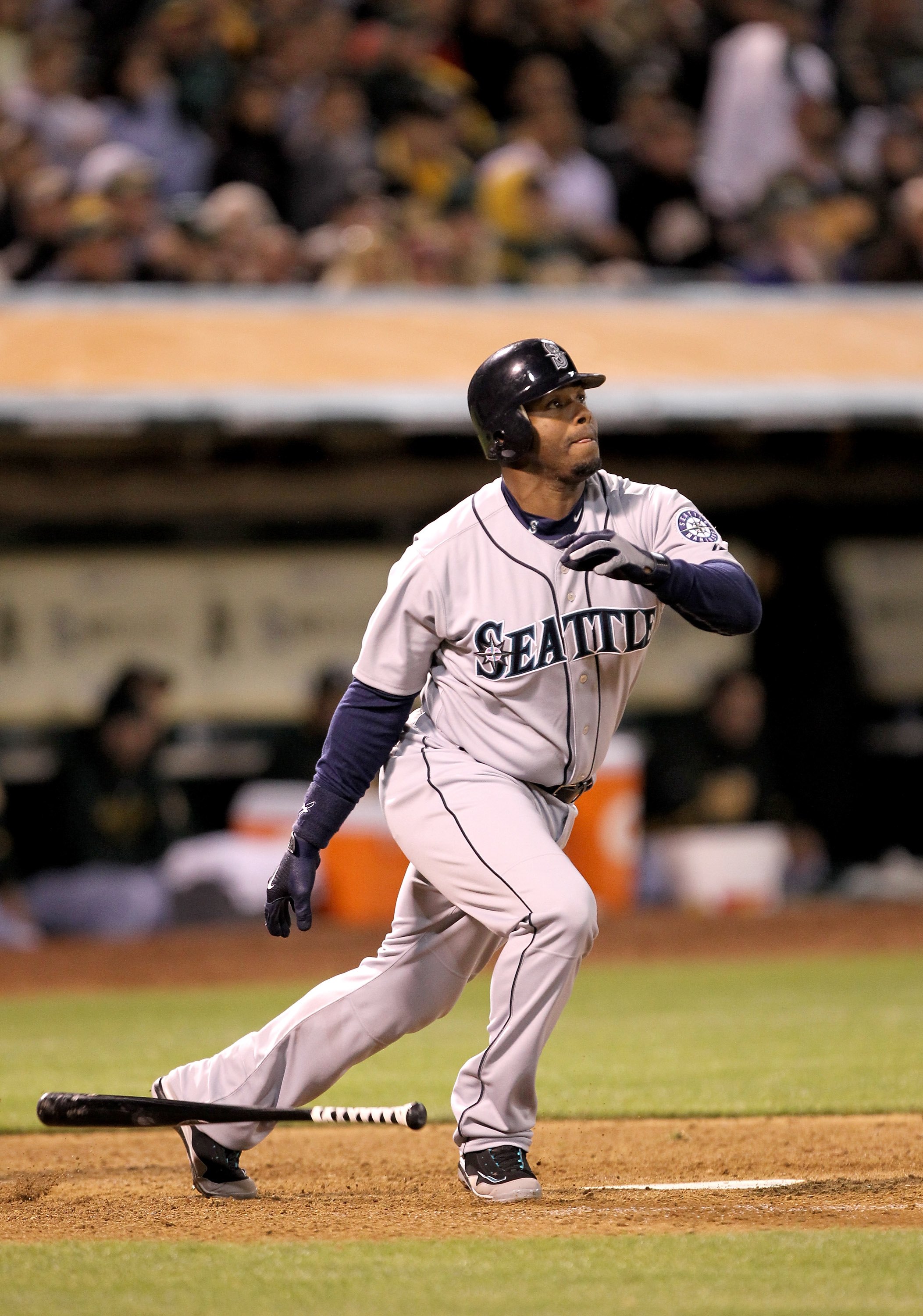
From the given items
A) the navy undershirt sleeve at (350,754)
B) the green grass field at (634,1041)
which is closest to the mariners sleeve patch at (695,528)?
the navy undershirt sleeve at (350,754)

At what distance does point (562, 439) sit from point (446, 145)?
21.5 feet

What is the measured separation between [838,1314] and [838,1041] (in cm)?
332

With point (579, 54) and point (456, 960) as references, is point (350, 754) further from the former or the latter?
point (579, 54)

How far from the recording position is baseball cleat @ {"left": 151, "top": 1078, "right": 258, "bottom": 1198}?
381 centimetres

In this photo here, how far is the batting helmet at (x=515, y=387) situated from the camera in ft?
12.1

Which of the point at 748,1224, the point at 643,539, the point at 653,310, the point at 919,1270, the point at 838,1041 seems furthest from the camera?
the point at 653,310

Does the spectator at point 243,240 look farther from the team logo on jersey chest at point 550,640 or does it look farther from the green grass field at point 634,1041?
the team logo on jersey chest at point 550,640

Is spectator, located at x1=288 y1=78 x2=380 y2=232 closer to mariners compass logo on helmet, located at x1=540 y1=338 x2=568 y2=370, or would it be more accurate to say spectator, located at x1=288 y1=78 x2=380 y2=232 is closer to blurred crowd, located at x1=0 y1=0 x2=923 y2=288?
blurred crowd, located at x1=0 y1=0 x2=923 y2=288

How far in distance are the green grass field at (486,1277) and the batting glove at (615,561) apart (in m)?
1.13

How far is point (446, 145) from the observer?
9.86 metres

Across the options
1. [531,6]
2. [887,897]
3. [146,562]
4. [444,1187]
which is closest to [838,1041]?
[444,1187]

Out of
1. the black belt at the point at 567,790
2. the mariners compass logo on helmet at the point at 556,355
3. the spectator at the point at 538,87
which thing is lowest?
the black belt at the point at 567,790

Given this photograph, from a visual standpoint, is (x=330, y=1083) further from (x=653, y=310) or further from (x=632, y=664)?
(x=653, y=310)

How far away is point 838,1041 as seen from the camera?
5902 millimetres
